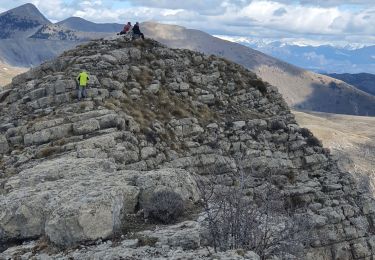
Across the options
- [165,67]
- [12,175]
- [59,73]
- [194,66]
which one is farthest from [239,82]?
[12,175]

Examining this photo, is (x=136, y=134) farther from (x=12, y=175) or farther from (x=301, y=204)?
(x=301, y=204)

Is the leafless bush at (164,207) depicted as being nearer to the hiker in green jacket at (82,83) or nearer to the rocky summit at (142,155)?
the rocky summit at (142,155)

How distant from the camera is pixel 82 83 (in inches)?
1163

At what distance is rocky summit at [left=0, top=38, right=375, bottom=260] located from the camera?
15.8m

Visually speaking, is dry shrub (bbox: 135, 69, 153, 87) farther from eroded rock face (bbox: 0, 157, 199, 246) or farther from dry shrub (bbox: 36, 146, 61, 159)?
eroded rock face (bbox: 0, 157, 199, 246)

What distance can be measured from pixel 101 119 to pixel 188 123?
6664 mm

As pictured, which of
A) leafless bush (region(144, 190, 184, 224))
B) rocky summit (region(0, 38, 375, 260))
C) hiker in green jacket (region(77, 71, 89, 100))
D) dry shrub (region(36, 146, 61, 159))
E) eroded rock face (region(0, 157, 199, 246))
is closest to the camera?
eroded rock face (region(0, 157, 199, 246))

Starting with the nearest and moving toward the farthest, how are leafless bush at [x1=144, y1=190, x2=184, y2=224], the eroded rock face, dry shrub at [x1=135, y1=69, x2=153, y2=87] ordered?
the eroded rock face < leafless bush at [x1=144, y1=190, x2=184, y2=224] < dry shrub at [x1=135, y1=69, x2=153, y2=87]

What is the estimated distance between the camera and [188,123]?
32250mm

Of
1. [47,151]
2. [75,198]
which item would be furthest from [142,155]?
[75,198]

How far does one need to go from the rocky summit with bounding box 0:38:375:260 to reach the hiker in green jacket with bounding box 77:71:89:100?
1.64 ft

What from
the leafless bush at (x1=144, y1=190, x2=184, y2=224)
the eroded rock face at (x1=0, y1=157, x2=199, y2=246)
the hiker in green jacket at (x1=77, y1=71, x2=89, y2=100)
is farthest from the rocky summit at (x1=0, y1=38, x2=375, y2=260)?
the hiker in green jacket at (x1=77, y1=71, x2=89, y2=100)

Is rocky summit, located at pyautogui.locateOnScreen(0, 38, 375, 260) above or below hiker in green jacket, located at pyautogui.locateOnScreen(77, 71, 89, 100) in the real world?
below

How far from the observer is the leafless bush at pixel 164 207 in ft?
56.9
